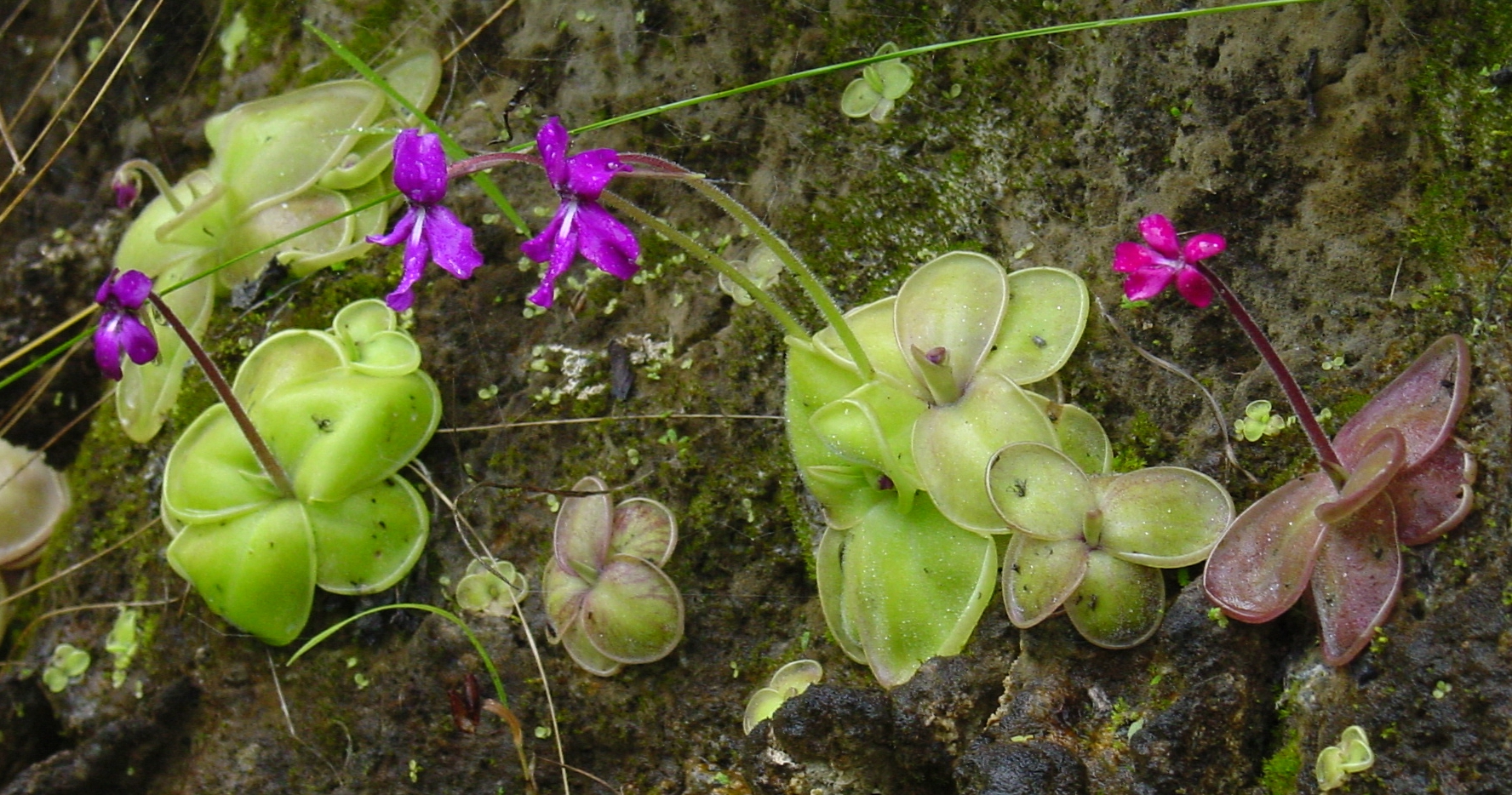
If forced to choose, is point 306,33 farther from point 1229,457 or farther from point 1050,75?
point 1229,457

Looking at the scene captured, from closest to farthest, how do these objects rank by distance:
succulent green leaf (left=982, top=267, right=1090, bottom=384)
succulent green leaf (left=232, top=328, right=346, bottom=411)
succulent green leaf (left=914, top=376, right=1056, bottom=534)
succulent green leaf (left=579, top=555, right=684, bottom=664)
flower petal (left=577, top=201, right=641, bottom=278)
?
flower petal (left=577, top=201, right=641, bottom=278) → succulent green leaf (left=914, top=376, right=1056, bottom=534) → succulent green leaf (left=982, top=267, right=1090, bottom=384) → succulent green leaf (left=579, top=555, right=684, bottom=664) → succulent green leaf (left=232, top=328, right=346, bottom=411)

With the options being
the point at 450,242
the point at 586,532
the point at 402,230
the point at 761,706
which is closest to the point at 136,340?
the point at 402,230

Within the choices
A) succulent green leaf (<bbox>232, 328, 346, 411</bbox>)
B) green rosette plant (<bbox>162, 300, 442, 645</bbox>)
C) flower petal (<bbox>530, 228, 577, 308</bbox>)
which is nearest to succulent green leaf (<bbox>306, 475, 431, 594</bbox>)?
green rosette plant (<bbox>162, 300, 442, 645</bbox>)

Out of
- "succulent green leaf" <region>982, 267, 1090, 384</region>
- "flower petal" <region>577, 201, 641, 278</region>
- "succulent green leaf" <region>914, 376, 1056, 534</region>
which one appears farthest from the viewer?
"succulent green leaf" <region>982, 267, 1090, 384</region>

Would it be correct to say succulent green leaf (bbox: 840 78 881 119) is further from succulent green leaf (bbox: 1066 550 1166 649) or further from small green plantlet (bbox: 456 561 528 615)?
small green plantlet (bbox: 456 561 528 615)

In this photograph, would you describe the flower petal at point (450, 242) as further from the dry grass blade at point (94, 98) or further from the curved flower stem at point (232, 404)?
the dry grass blade at point (94, 98)

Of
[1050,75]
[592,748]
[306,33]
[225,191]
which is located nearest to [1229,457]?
[1050,75]

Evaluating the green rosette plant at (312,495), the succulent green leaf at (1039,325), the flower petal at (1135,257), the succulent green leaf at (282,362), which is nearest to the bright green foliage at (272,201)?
the succulent green leaf at (282,362)
